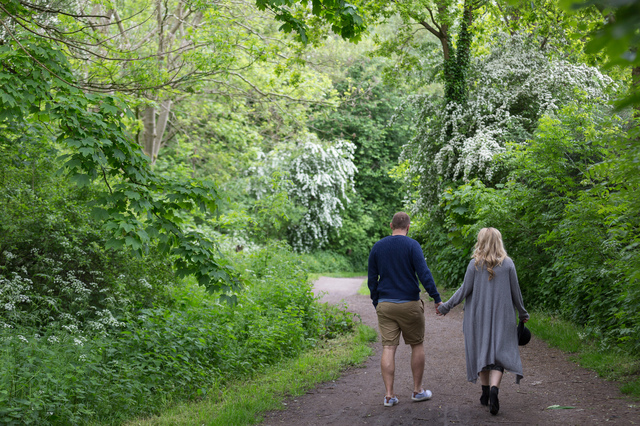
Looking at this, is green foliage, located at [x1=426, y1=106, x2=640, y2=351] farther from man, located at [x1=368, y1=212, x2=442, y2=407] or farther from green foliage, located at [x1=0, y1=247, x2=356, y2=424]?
green foliage, located at [x1=0, y1=247, x2=356, y2=424]

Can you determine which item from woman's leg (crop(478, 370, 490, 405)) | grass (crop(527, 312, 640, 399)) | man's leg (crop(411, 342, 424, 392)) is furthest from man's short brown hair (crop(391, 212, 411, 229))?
grass (crop(527, 312, 640, 399))

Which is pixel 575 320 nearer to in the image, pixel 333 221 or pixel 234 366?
pixel 234 366

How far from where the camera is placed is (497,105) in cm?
1462

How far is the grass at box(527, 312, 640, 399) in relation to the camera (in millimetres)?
6012

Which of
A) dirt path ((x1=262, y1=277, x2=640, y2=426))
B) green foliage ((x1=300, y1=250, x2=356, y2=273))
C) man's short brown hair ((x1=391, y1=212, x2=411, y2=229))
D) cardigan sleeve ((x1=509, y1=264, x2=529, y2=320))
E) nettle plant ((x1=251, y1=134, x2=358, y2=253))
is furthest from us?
green foliage ((x1=300, y1=250, x2=356, y2=273))

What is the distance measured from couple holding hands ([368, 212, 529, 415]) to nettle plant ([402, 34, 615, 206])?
799 cm

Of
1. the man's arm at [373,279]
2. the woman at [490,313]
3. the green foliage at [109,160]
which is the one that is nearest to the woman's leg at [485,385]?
the woman at [490,313]

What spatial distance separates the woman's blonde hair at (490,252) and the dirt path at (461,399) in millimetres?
1404

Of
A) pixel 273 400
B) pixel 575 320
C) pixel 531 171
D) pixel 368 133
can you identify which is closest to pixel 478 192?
pixel 531 171

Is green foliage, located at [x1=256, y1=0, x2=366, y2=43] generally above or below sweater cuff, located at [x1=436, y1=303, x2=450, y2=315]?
above

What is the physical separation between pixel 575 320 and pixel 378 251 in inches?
190

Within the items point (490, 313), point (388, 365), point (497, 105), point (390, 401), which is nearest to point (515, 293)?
point (490, 313)

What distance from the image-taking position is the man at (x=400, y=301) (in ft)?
17.9

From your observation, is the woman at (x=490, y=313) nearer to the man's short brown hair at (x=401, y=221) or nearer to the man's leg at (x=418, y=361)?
the man's leg at (x=418, y=361)
